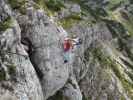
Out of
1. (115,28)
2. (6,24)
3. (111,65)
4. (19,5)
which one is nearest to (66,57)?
(19,5)

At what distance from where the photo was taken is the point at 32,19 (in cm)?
4828

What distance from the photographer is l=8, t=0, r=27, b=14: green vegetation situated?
48.9 m

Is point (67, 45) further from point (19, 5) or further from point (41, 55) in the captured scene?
point (19, 5)

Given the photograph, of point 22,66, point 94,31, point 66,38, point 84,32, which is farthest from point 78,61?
point 22,66

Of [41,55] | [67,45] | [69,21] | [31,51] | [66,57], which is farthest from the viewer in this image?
[69,21]

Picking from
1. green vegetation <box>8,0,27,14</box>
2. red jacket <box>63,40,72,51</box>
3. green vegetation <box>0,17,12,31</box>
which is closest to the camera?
green vegetation <box>0,17,12,31</box>

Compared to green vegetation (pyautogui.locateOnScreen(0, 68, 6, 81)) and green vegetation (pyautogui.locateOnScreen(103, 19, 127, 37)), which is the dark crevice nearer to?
green vegetation (pyautogui.locateOnScreen(0, 68, 6, 81))

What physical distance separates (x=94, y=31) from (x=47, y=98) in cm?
3007

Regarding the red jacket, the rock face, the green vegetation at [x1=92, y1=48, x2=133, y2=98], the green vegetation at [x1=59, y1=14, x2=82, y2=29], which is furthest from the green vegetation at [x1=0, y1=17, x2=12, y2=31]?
the green vegetation at [x1=92, y1=48, x2=133, y2=98]

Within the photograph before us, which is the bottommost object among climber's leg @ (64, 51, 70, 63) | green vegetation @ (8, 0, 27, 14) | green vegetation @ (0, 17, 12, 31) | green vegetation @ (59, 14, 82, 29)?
climber's leg @ (64, 51, 70, 63)

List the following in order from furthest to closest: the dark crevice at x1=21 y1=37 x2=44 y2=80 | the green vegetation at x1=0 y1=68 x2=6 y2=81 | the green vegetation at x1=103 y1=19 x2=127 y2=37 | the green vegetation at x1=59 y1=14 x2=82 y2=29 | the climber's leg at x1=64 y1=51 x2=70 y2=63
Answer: the green vegetation at x1=103 y1=19 x2=127 y2=37, the green vegetation at x1=59 y1=14 x2=82 y2=29, the climber's leg at x1=64 y1=51 x2=70 y2=63, the dark crevice at x1=21 y1=37 x2=44 y2=80, the green vegetation at x1=0 y1=68 x2=6 y2=81

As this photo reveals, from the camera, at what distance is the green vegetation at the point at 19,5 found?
48888 millimetres

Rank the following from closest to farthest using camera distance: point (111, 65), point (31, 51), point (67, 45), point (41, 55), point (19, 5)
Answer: point (31, 51) → point (41, 55) → point (19, 5) → point (67, 45) → point (111, 65)

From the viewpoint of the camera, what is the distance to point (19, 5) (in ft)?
164
